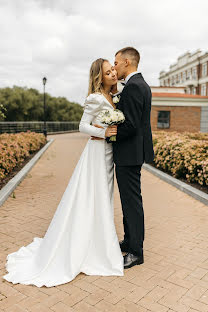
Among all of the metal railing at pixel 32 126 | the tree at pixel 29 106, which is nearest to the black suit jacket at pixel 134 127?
the metal railing at pixel 32 126

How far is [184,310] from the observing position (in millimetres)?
2500

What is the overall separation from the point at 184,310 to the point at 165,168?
6851 millimetres

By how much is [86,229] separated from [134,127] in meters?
1.13

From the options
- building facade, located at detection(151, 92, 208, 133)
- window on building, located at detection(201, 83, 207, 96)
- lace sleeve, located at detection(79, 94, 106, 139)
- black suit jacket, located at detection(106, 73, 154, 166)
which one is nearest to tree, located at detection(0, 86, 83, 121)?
building facade, located at detection(151, 92, 208, 133)

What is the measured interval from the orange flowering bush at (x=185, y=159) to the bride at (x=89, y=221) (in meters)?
3.79

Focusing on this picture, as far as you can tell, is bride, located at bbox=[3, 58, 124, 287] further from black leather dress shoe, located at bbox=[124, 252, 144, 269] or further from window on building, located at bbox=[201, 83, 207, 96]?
window on building, located at bbox=[201, 83, 207, 96]

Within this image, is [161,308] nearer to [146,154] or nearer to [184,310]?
[184,310]

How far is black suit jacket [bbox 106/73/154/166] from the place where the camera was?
2.94 metres

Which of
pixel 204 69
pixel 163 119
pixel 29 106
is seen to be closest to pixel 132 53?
pixel 163 119

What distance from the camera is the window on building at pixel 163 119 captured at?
75.4 ft

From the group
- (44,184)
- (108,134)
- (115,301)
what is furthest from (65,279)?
(44,184)

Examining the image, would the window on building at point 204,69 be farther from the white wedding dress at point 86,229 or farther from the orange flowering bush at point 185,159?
the white wedding dress at point 86,229

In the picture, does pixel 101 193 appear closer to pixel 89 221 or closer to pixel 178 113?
pixel 89 221

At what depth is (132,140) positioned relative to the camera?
306 cm
